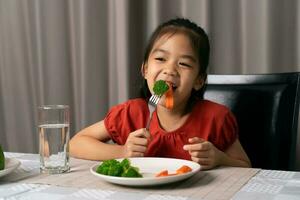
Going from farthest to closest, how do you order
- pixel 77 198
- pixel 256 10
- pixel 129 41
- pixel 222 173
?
1. pixel 129 41
2. pixel 256 10
3. pixel 222 173
4. pixel 77 198

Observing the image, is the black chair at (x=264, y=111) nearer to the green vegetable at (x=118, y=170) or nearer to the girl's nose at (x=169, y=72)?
the girl's nose at (x=169, y=72)

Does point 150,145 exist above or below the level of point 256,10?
below

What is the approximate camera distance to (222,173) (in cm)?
103

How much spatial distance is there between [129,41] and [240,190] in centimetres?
134

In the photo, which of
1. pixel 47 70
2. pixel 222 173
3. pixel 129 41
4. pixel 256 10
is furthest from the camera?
pixel 47 70

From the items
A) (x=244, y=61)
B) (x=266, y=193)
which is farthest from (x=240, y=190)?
(x=244, y=61)

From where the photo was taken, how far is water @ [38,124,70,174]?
3.51ft

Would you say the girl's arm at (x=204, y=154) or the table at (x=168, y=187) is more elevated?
the girl's arm at (x=204, y=154)

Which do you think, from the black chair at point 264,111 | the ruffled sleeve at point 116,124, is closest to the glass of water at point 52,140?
the ruffled sleeve at point 116,124

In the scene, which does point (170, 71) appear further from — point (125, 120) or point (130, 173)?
point (130, 173)

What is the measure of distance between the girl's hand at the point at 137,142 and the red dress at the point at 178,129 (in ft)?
0.49

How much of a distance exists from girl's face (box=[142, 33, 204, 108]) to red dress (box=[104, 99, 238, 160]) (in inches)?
3.1

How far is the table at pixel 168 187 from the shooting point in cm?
86

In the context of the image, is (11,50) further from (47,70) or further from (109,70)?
(109,70)
